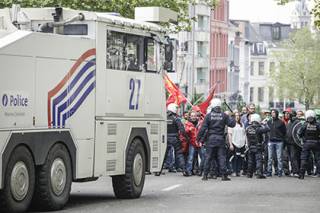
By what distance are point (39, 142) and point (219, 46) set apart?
9659 cm

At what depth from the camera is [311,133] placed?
3153 cm

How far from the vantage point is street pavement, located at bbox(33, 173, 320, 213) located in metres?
18.9

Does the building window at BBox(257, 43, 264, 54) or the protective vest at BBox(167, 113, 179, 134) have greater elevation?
the building window at BBox(257, 43, 264, 54)

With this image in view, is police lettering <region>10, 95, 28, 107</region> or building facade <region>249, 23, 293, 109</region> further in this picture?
building facade <region>249, 23, 293, 109</region>

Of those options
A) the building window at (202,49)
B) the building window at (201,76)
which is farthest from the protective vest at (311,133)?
the building window at (201,76)

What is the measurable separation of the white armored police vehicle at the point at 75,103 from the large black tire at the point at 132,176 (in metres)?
0.02

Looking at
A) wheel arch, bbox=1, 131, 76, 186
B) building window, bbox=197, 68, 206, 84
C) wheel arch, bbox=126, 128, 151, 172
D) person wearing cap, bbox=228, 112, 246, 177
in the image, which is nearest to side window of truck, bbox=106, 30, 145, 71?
wheel arch, bbox=126, 128, 151, 172

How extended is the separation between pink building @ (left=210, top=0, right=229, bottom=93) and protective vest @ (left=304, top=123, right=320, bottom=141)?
246 ft

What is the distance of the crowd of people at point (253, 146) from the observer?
102ft

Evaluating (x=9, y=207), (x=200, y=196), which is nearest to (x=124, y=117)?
(x=200, y=196)

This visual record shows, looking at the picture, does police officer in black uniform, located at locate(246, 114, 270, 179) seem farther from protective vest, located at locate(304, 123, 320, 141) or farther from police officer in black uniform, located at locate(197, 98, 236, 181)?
police officer in black uniform, located at locate(197, 98, 236, 181)

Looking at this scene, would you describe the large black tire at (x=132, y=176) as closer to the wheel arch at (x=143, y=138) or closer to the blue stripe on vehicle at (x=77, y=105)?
the wheel arch at (x=143, y=138)

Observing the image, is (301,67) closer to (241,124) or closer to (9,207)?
(241,124)

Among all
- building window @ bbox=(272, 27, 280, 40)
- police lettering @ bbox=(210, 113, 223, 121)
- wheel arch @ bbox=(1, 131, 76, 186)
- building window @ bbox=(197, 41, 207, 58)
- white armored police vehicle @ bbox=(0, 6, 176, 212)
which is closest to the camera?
wheel arch @ bbox=(1, 131, 76, 186)
